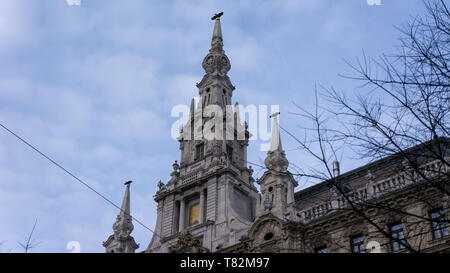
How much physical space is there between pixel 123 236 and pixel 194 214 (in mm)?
6142

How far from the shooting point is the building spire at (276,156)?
37.8m

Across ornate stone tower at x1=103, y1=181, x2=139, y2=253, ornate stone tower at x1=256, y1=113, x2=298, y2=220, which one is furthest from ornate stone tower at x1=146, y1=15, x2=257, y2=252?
ornate stone tower at x1=103, y1=181, x2=139, y2=253

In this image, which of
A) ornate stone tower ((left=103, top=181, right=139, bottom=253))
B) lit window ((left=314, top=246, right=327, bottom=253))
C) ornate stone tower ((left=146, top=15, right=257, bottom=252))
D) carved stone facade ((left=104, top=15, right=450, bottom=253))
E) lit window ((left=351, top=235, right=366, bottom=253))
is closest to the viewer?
lit window ((left=351, top=235, right=366, bottom=253))

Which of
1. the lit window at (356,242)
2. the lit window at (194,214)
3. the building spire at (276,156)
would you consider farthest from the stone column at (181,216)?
the lit window at (356,242)

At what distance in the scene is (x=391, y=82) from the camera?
1413cm

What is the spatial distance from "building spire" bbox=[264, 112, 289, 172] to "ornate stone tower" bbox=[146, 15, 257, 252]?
9.47 ft

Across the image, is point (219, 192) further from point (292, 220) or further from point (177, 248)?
point (292, 220)

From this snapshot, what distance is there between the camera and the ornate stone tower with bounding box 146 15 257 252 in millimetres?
39031

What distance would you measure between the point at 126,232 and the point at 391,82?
1339 inches

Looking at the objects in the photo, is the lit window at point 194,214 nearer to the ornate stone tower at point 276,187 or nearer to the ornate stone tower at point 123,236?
the ornate stone tower at point 123,236

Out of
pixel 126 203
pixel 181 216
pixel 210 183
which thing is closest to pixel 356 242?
pixel 210 183

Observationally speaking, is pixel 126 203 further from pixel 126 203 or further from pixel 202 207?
pixel 202 207

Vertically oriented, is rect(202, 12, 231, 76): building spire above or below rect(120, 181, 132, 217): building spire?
above

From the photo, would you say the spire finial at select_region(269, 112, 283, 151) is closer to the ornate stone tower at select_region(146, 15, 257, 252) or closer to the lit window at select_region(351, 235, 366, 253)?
the ornate stone tower at select_region(146, 15, 257, 252)
